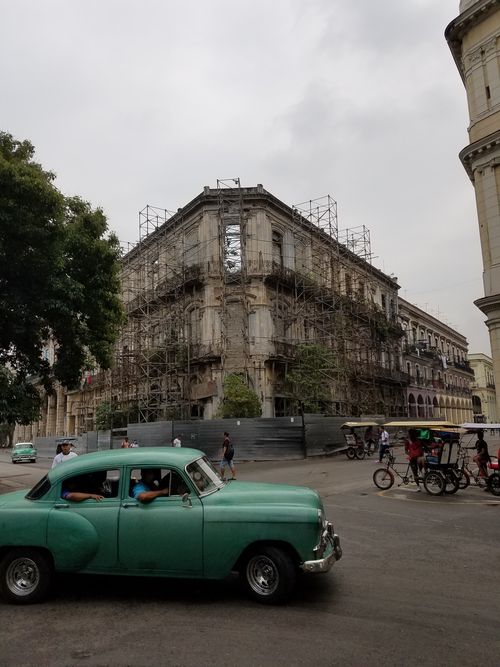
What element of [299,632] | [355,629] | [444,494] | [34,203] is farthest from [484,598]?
[34,203]

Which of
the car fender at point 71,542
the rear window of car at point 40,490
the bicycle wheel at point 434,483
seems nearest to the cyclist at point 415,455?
the bicycle wheel at point 434,483

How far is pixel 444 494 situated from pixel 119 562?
9.90 m

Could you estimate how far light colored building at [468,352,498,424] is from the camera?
268 feet

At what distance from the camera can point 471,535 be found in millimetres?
8617

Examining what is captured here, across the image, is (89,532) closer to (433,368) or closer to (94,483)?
(94,483)

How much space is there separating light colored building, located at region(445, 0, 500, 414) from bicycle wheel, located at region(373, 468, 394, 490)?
10163 mm

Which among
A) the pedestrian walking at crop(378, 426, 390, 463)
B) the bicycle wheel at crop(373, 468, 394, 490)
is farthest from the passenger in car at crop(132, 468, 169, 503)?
the pedestrian walking at crop(378, 426, 390, 463)

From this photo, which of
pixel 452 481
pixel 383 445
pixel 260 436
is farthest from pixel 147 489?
pixel 260 436

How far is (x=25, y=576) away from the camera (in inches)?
224

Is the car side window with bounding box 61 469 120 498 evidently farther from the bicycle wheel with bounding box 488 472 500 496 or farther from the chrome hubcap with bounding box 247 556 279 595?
the bicycle wheel with bounding box 488 472 500 496

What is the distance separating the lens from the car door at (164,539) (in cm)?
548

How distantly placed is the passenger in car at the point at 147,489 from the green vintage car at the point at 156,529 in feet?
0.04

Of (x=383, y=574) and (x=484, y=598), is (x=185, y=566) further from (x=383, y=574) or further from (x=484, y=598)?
(x=484, y=598)

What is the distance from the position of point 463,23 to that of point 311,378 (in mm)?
18872
